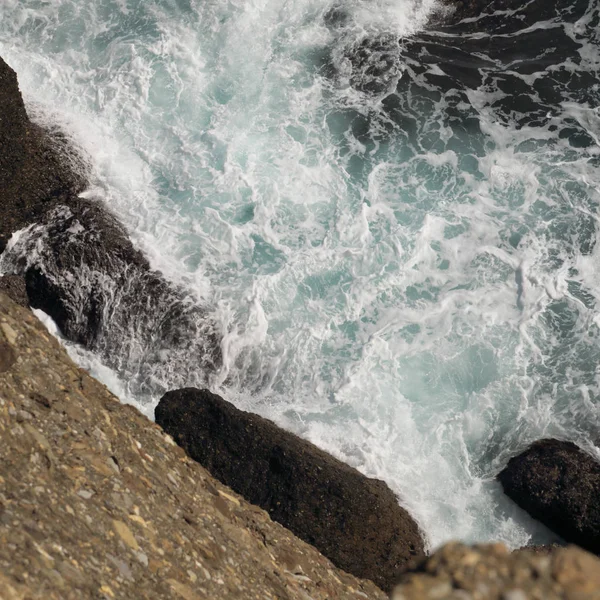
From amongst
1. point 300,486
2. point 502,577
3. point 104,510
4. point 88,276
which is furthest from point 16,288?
point 502,577

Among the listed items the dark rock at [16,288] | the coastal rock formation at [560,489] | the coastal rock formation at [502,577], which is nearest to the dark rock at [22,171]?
the dark rock at [16,288]

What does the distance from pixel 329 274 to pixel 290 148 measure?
14.9 ft

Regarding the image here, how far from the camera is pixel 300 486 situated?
14.9m

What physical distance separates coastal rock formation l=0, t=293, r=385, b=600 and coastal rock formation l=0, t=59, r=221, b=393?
6921mm

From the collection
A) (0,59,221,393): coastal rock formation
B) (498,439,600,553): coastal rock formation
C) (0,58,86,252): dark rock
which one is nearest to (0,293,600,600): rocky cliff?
(498,439,600,553): coastal rock formation

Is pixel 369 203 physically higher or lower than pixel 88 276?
higher

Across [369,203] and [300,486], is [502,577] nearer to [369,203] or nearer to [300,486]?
[300,486]

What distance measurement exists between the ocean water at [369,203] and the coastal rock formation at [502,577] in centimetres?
1154

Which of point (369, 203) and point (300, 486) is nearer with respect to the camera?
point (300, 486)

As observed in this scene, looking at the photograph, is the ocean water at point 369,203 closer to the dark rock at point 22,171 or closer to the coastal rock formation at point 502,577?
the dark rock at point 22,171

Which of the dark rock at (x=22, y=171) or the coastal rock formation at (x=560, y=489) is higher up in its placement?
the coastal rock formation at (x=560, y=489)

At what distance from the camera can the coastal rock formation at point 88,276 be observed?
703 inches

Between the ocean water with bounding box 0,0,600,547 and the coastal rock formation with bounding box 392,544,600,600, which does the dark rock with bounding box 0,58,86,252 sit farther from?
the coastal rock formation with bounding box 392,544,600,600

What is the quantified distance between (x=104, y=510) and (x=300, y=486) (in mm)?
6967
